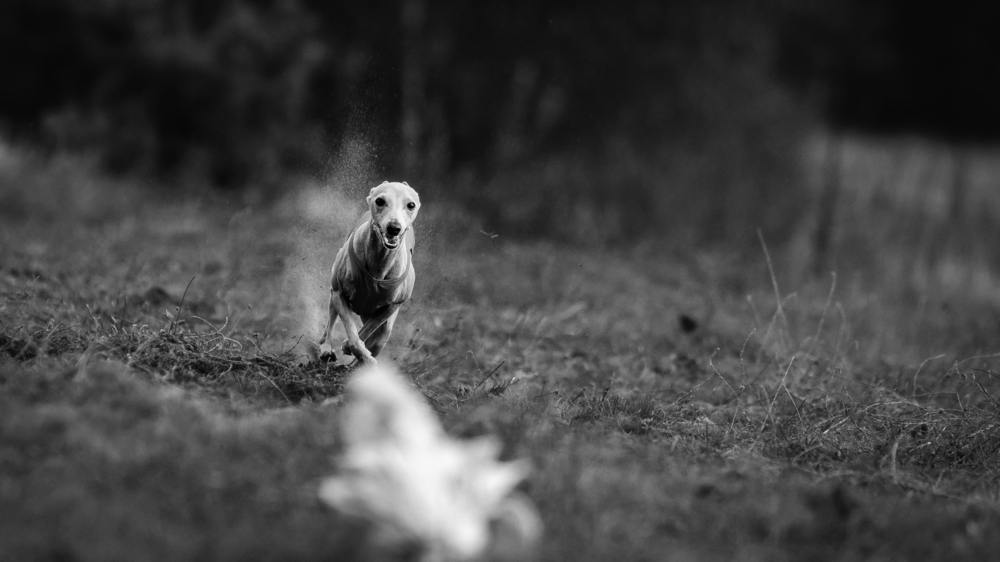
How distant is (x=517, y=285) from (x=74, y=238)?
11.4 ft

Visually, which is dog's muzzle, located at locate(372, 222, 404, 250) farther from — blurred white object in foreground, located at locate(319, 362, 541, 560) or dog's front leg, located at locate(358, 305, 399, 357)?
blurred white object in foreground, located at locate(319, 362, 541, 560)

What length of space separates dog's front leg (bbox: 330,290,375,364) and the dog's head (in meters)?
0.39

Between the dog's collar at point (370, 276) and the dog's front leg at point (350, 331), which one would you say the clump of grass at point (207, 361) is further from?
the dog's collar at point (370, 276)

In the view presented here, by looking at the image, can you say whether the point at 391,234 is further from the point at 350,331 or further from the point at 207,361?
the point at 207,361

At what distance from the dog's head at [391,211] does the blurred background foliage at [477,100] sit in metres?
5.99

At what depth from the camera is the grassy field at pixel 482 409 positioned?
9.64 ft

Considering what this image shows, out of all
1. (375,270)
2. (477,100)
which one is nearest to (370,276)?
(375,270)

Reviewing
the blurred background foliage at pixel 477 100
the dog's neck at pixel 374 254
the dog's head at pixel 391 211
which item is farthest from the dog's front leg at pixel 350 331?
the blurred background foliage at pixel 477 100

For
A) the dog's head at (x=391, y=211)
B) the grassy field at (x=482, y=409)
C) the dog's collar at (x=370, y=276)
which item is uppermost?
Answer: the dog's head at (x=391, y=211)

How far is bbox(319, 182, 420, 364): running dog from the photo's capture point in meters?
4.04

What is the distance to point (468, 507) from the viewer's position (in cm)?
267

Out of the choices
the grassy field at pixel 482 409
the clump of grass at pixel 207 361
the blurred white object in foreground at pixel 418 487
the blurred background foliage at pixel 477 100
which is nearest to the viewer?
the blurred white object in foreground at pixel 418 487

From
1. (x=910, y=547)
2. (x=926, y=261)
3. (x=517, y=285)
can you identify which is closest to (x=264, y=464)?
(x=910, y=547)

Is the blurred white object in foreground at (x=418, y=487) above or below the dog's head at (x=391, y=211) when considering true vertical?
below
